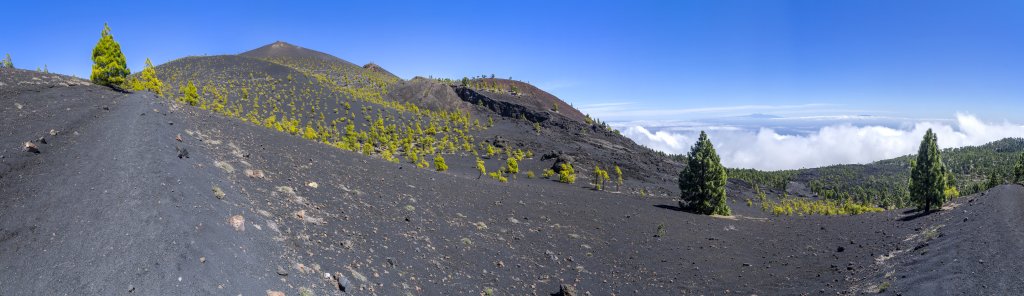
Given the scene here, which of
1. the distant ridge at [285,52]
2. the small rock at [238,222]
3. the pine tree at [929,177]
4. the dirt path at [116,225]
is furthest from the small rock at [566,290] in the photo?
the distant ridge at [285,52]

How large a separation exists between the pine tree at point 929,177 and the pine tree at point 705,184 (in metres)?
11.7

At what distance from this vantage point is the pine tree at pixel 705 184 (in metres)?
33.1

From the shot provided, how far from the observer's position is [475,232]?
1884 centimetres

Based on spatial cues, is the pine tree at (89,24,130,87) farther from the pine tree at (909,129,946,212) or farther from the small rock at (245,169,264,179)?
the pine tree at (909,129,946,212)

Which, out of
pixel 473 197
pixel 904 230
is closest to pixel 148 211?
pixel 473 197

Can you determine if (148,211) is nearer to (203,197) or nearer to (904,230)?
(203,197)

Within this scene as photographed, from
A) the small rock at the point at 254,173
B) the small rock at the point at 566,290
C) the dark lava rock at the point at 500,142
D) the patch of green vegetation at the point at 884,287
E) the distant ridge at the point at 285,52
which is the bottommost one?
the small rock at the point at 566,290

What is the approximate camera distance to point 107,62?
23.7 metres

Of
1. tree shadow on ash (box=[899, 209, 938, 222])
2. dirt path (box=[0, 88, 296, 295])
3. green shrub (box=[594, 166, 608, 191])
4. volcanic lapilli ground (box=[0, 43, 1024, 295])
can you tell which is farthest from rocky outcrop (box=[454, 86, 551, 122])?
dirt path (box=[0, 88, 296, 295])

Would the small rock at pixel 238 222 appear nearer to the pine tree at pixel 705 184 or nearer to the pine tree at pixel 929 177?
the pine tree at pixel 705 184

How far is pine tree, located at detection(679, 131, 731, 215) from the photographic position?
1303 inches

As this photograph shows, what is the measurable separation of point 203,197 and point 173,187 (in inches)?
28.1

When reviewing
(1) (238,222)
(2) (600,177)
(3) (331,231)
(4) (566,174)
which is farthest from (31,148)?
(2) (600,177)

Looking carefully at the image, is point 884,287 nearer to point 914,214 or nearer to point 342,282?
point 342,282
